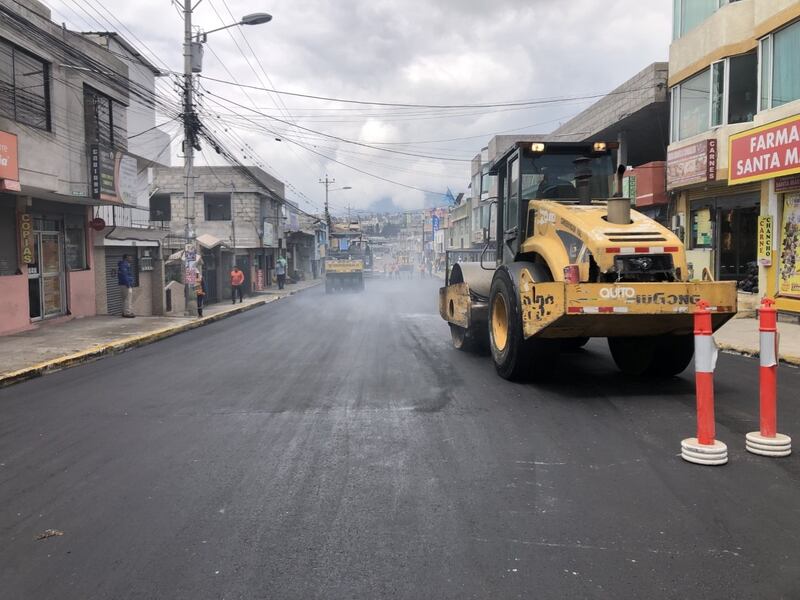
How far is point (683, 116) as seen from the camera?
18328 mm

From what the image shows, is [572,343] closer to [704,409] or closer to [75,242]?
[704,409]

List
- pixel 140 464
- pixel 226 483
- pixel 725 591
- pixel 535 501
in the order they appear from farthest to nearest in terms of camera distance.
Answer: pixel 140 464 < pixel 226 483 < pixel 535 501 < pixel 725 591

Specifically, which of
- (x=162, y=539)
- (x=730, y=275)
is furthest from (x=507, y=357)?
(x=730, y=275)

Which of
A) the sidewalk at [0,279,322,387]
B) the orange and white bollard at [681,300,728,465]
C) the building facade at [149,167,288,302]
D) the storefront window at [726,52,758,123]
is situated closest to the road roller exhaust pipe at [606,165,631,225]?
the orange and white bollard at [681,300,728,465]

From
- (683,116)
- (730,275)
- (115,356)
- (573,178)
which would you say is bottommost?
(115,356)

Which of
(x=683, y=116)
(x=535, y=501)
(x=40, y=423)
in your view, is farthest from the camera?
(x=683, y=116)

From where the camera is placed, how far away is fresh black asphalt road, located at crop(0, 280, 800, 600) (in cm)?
321

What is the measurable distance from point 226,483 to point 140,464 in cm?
92

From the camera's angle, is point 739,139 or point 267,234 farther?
point 267,234

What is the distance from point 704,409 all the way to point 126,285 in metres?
16.6

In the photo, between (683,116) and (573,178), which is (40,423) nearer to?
(573,178)

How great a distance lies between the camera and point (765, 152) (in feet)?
45.8

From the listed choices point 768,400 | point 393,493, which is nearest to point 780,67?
point 768,400

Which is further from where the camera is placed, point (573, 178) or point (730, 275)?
point (730, 275)
